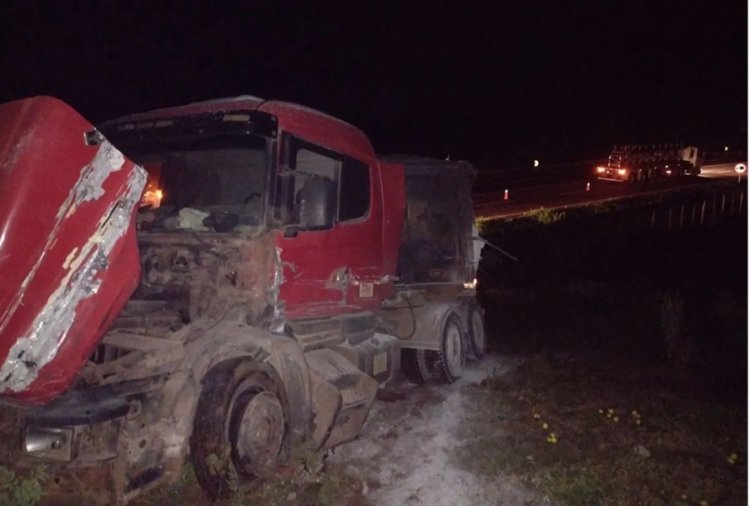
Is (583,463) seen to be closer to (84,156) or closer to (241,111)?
(241,111)

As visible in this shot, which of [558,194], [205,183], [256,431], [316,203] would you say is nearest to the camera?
[256,431]

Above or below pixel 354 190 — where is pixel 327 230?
below

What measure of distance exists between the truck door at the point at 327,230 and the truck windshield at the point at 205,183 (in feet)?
0.68

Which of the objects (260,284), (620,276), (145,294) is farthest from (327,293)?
(620,276)

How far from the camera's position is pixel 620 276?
54.9ft

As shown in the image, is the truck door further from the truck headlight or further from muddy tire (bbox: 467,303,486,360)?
muddy tire (bbox: 467,303,486,360)

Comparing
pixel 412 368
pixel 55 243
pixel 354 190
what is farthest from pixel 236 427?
pixel 412 368

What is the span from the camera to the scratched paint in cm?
367

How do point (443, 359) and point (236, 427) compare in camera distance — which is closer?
point (236, 427)

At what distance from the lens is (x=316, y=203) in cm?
569

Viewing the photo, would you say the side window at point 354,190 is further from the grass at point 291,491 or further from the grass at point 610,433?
the grass at point 610,433

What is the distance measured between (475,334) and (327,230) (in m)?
4.43

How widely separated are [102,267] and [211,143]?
1.64 m

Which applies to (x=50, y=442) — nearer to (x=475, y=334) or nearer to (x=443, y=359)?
(x=443, y=359)
